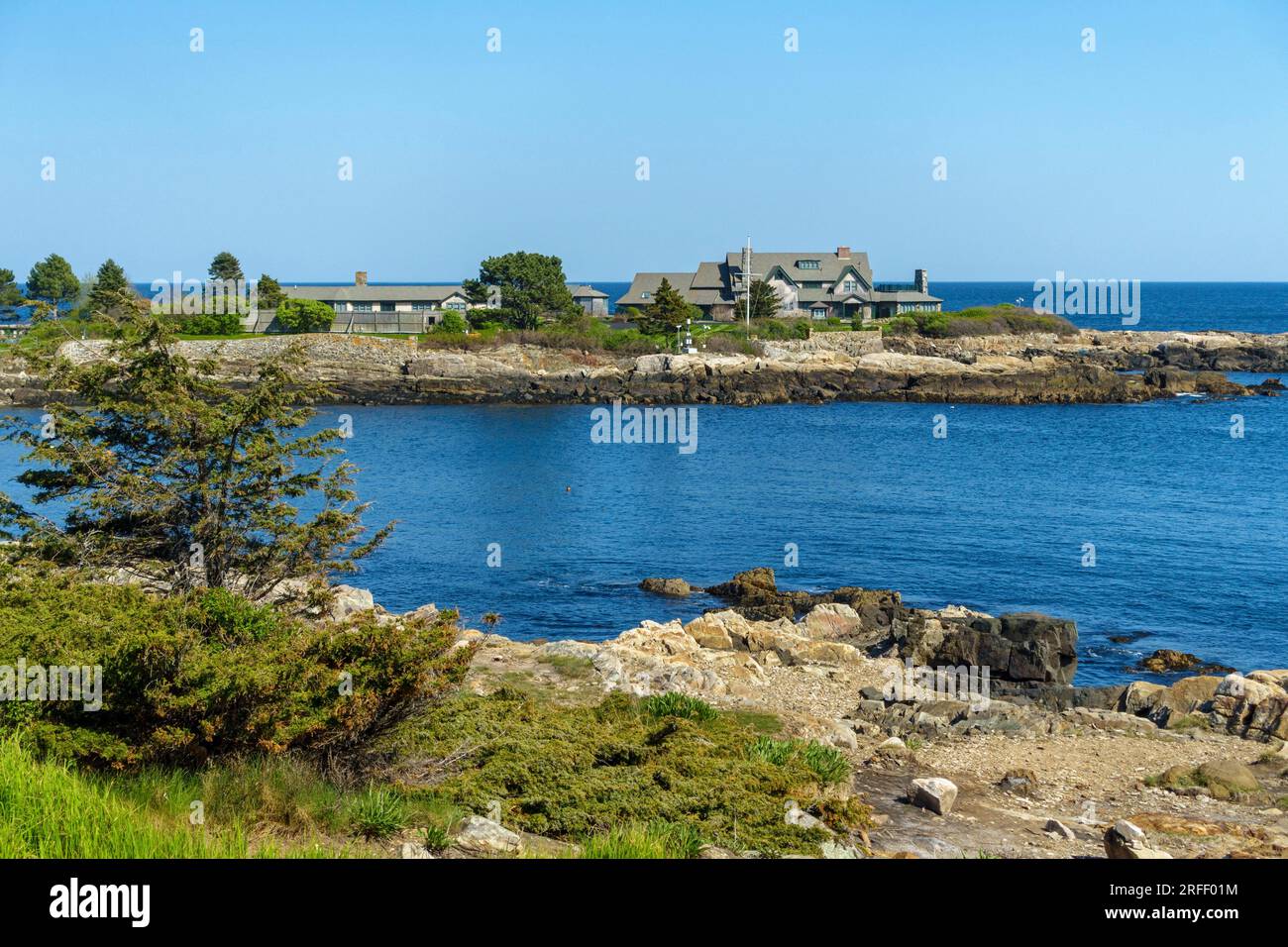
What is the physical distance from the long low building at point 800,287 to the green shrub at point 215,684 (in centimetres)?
9382

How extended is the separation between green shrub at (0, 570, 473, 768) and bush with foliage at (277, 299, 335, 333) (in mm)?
84387

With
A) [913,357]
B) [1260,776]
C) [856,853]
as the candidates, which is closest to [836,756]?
[856,853]

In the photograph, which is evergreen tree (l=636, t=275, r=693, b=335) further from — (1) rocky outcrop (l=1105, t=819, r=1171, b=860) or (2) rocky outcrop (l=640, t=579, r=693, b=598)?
(1) rocky outcrop (l=1105, t=819, r=1171, b=860)

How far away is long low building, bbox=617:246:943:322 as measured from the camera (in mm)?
105688

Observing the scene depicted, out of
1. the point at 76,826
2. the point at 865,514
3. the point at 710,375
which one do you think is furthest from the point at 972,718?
the point at 710,375

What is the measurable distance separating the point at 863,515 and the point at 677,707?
99.1 ft

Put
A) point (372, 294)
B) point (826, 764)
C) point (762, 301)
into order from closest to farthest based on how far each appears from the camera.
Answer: point (826, 764) → point (762, 301) → point (372, 294)

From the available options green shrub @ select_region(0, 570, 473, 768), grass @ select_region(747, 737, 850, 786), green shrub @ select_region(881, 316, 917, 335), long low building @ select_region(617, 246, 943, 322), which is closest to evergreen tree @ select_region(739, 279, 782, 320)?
long low building @ select_region(617, 246, 943, 322)

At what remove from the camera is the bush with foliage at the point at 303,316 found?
93.1 metres

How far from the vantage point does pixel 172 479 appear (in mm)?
17969

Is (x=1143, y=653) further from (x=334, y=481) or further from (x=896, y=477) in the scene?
(x=896, y=477)

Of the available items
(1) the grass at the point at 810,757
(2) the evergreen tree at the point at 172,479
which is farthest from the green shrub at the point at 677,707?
(2) the evergreen tree at the point at 172,479

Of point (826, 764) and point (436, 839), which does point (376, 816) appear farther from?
point (826, 764)
